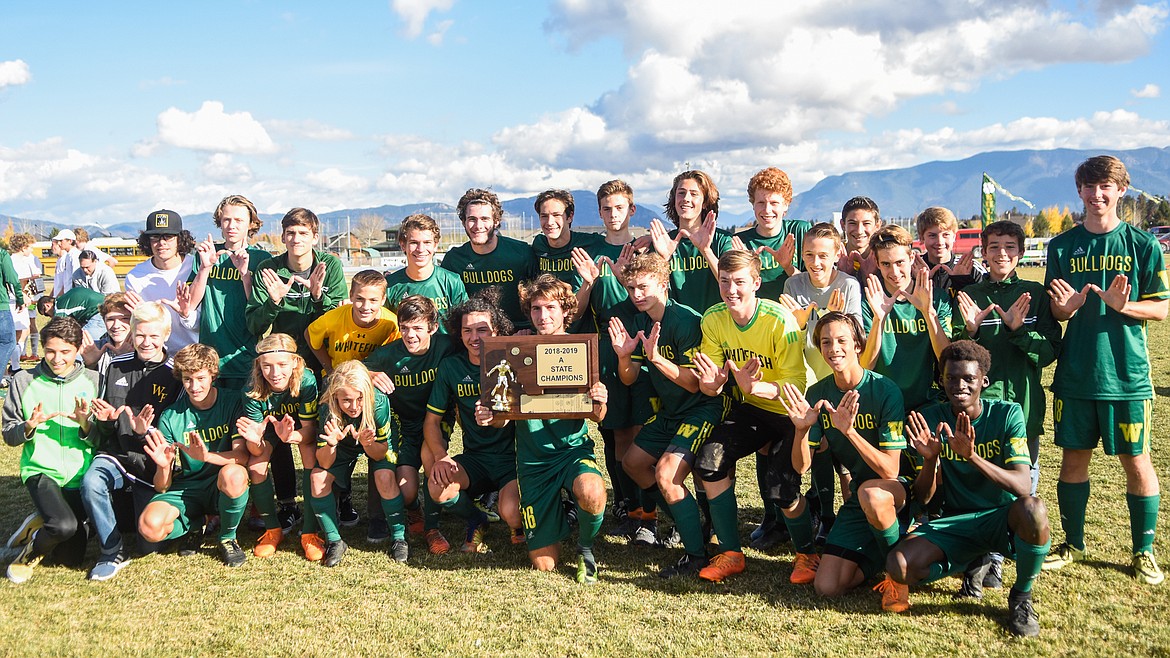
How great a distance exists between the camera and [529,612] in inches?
171

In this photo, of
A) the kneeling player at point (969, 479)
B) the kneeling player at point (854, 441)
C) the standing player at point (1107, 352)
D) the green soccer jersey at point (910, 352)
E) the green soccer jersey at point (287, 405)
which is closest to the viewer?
the kneeling player at point (969, 479)

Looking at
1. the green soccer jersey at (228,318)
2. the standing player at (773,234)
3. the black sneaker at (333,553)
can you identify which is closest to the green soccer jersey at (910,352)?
the standing player at (773,234)

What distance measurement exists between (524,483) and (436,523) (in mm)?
877

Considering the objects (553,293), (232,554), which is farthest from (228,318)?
(553,293)

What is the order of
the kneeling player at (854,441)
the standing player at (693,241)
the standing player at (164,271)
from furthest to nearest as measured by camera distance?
the standing player at (164,271) < the standing player at (693,241) < the kneeling player at (854,441)

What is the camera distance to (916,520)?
4797 millimetres

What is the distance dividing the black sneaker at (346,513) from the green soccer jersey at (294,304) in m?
1.05

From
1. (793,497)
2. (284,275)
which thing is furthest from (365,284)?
(793,497)

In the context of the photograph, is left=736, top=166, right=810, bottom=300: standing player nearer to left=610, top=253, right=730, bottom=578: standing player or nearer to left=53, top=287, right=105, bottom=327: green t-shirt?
left=610, top=253, right=730, bottom=578: standing player

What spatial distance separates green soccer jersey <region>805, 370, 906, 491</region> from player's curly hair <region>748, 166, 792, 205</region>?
1.75m

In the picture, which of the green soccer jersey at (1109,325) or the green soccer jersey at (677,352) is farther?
the green soccer jersey at (677,352)

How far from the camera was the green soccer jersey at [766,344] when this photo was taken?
4.87m

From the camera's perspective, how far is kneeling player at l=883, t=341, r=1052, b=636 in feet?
13.4

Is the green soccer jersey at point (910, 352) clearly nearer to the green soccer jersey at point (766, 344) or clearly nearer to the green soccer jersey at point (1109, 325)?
the green soccer jersey at point (766, 344)
